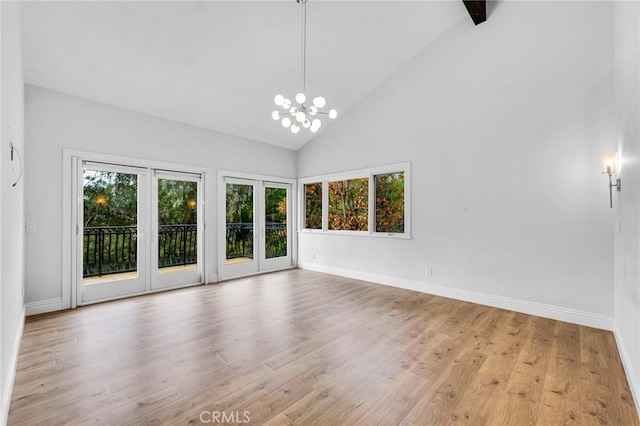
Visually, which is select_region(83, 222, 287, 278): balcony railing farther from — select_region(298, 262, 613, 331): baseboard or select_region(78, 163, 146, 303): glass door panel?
select_region(298, 262, 613, 331): baseboard

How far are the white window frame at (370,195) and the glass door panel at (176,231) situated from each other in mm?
2348

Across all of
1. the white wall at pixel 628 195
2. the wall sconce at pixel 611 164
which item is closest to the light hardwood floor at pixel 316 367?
the white wall at pixel 628 195

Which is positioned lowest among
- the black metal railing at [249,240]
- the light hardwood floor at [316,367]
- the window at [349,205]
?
the light hardwood floor at [316,367]

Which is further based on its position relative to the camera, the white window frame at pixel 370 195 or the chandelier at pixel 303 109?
the white window frame at pixel 370 195

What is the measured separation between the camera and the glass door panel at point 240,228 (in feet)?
18.7

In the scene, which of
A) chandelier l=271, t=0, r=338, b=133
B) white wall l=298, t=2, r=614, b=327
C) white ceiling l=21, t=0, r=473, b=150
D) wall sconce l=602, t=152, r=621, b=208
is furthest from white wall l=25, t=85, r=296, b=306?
wall sconce l=602, t=152, r=621, b=208

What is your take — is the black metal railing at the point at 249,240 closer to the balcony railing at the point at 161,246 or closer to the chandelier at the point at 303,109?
the balcony railing at the point at 161,246

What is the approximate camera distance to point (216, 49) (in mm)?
3791

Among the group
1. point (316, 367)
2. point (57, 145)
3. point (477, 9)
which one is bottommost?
point (316, 367)

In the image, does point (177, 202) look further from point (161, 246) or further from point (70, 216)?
point (70, 216)

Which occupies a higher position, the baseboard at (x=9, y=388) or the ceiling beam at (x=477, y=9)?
the ceiling beam at (x=477, y=9)

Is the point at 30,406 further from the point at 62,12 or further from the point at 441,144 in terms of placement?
the point at 441,144

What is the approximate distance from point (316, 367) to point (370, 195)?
11.8 feet

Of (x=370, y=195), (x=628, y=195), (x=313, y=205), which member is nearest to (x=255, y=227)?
(x=313, y=205)
